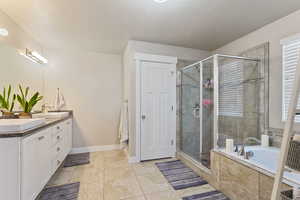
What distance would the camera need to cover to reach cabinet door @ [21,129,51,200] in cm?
→ 127

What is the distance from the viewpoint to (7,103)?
1854mm

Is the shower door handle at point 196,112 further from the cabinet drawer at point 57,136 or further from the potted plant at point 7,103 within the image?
the potted plant at point 7,103

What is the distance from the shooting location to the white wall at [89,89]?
124 inches

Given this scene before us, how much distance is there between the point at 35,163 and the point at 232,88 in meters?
2.81

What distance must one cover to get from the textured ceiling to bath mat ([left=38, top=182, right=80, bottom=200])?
2.30 meters

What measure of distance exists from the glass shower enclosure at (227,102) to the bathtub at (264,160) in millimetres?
293

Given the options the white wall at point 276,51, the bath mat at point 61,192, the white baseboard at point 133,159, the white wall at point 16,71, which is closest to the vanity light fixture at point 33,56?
the white wall at point 16,71

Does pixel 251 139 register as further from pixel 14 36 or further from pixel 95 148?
pixel 14 36

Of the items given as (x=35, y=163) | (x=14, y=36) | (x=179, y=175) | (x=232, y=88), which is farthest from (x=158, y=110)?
(x=14, y=36)

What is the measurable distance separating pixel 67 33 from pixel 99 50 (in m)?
0.84

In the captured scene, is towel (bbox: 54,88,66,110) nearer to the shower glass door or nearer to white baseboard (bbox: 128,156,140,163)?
white baseboard (bbox: 128,156,140,163)

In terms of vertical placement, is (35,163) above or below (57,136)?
below

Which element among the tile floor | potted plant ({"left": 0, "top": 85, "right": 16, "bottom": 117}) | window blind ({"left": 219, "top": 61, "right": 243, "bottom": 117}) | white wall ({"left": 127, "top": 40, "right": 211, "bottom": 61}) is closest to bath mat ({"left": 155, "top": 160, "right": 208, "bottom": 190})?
the tile floor

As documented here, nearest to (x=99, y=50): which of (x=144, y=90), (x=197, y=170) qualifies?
(x=144, y=90)
